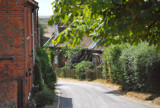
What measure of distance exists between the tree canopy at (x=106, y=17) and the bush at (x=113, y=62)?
15625 mm

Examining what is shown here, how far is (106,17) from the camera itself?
20.0 feet

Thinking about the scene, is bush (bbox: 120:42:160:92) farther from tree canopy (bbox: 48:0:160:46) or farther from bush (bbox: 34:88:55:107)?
tree canopy (bbox: 48:0:160:46)

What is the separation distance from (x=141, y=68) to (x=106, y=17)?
38.9 ft

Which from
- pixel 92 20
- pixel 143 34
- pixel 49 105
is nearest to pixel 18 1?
pixel 92 20

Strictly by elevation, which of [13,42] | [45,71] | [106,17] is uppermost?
[106,17]

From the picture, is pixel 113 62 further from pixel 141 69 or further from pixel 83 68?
pixel 83 68

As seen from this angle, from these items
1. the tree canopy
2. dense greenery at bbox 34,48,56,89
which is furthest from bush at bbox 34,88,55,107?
the tree canopy

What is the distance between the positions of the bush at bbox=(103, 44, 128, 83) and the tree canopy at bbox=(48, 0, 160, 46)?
51.3ft

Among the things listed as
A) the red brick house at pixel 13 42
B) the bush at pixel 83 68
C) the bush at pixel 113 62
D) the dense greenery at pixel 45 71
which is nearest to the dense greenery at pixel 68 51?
the bush at pixel 83 68

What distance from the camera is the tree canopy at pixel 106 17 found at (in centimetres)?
485

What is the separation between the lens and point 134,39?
7520 mm

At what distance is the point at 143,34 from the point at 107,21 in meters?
1.75

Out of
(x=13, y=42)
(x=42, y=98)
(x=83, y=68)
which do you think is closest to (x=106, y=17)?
(x=13, y=42)

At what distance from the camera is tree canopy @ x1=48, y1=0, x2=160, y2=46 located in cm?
485
